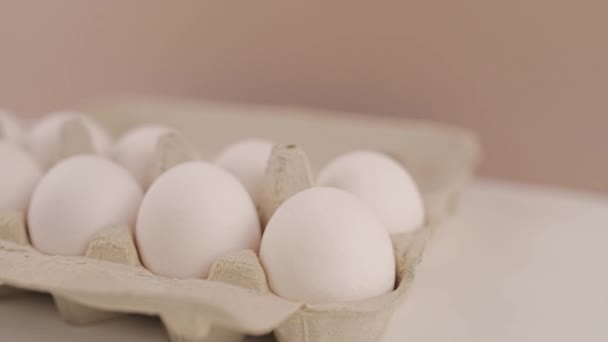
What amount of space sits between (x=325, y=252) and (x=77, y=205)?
27 cm

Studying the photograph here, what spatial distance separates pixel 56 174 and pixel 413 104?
0.79 metres

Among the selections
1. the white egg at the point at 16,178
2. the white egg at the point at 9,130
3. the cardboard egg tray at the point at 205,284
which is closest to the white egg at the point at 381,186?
the cardboard egg tray at the point at 205,284

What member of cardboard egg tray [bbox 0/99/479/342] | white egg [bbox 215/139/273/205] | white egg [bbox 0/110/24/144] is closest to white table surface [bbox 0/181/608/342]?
cardboard egg tray [bbox 0/99/479/342]

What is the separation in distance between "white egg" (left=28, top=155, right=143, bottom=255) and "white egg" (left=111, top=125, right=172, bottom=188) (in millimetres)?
109

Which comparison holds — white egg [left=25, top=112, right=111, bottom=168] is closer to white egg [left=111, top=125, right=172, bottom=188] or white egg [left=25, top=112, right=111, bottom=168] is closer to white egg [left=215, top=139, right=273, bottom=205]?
white egg [left=111, top=125, right=172, bottom=188]

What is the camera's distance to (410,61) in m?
1.33

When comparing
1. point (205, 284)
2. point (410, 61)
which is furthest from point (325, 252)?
point (410, 61)

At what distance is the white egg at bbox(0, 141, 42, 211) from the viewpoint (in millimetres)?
783

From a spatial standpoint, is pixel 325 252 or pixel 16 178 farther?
pixel 16 178

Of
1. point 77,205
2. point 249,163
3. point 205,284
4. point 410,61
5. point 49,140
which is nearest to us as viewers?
point 205,284

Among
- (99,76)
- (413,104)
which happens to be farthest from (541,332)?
(99,76)

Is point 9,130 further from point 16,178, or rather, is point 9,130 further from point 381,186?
point 381,186

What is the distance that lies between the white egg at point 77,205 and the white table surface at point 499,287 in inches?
2.8

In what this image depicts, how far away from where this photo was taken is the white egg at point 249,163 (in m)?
0.81
